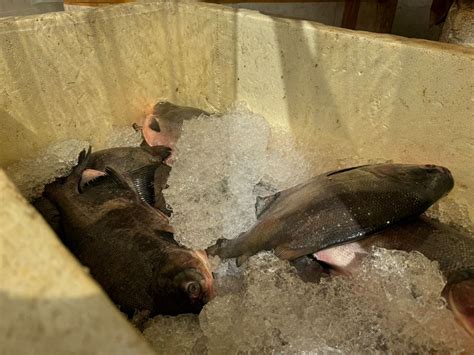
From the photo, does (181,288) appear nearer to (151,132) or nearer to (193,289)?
(193,289)

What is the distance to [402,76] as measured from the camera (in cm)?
178

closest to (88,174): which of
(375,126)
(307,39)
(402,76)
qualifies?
(307,39)

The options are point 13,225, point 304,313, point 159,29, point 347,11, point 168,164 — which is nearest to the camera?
point 13,225

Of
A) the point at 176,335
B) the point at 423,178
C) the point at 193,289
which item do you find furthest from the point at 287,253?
the point at 423,178

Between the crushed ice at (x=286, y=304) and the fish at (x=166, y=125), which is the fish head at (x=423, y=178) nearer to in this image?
the crushed ice at (x=286, y=304)

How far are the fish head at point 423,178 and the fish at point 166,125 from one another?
3.88 feet

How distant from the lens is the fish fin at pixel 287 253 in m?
1.47

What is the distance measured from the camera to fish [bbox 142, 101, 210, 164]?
2.44m

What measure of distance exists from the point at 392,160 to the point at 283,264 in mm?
793

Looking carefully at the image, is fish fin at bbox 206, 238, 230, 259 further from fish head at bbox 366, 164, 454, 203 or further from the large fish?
fish head at bbox 366, 164, 454, 203

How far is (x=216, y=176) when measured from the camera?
1.96 m

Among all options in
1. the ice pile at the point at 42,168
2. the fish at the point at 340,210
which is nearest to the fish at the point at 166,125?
the ice pile at the point at 42,168

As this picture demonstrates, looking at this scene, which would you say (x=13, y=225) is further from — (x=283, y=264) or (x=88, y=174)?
(x=88, y=174)

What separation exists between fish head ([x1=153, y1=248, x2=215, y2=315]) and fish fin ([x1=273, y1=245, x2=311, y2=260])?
0.28 meters
